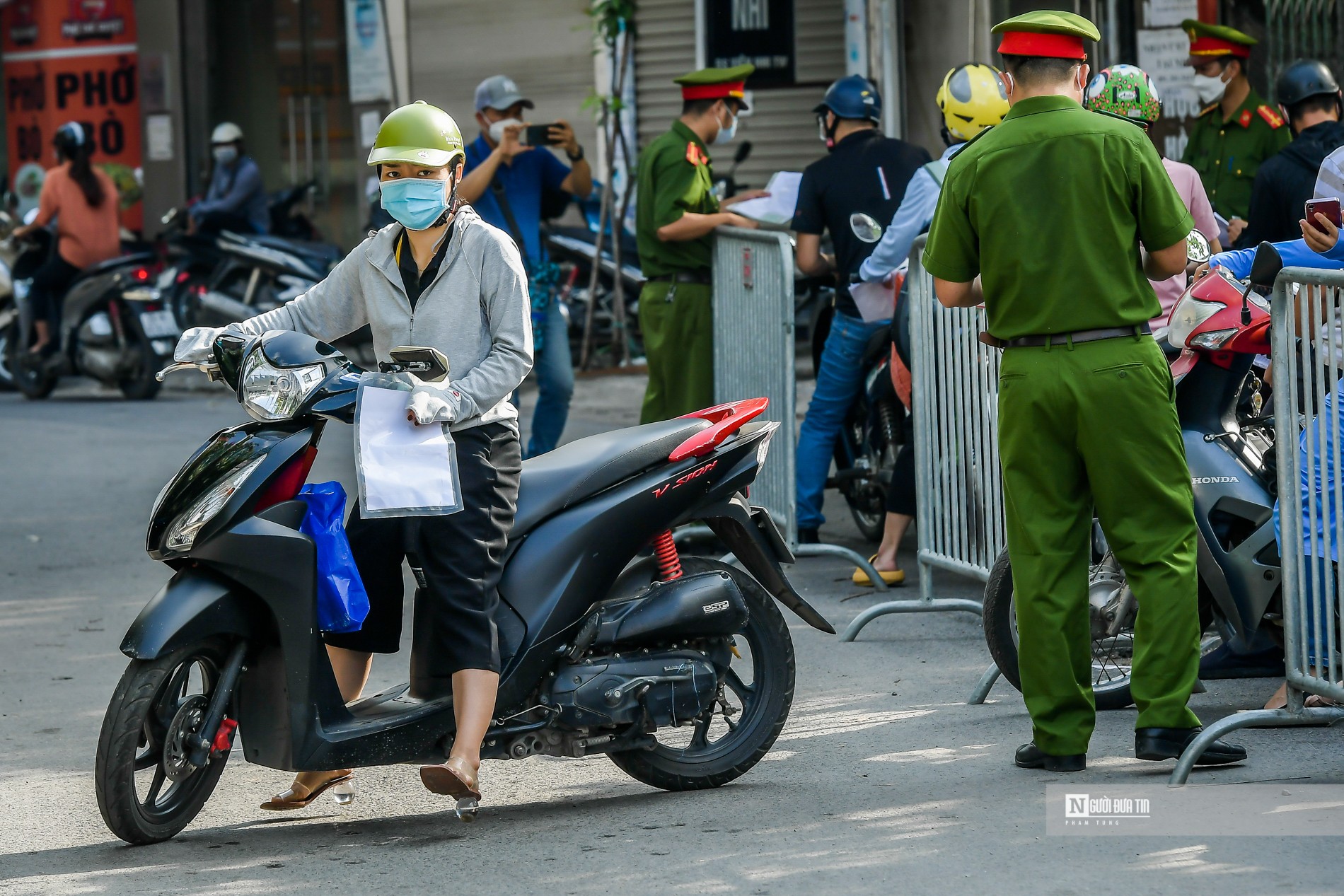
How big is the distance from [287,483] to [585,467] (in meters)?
0.73

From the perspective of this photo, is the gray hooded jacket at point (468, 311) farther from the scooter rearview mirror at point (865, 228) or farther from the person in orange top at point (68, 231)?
the person in orange top at point (68, 231)

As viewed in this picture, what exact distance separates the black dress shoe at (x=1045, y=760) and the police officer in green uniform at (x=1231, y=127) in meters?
4.58

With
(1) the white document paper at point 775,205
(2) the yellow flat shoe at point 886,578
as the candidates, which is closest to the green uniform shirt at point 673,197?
(1) the white document paper at point 775,205

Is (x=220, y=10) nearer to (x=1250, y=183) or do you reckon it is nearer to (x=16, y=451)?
(x=16, y=451)

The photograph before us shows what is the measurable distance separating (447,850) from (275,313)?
1.40m

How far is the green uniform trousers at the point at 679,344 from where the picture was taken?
26.3 ft

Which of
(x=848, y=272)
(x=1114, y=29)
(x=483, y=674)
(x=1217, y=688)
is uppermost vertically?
(x=1114, y=29)

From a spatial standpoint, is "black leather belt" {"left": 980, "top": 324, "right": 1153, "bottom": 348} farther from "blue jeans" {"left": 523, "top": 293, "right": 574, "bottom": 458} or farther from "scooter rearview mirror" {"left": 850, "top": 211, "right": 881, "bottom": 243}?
"blue jeans" {"left": 523, "top": 293, "right": 574, "bottom": 458}

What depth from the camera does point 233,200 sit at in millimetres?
13820

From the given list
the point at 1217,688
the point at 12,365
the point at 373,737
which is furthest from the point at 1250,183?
the point at 12,365

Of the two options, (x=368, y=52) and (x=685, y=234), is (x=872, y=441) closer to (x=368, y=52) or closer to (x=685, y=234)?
(x=685, y=234)

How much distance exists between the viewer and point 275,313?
4.61 metres

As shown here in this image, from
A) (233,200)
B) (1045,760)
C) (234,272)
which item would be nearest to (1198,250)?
(1045,760)

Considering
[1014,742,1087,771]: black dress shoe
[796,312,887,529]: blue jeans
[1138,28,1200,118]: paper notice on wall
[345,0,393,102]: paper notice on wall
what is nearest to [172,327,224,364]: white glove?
[1014,742,1087,771]: black dress shoe
